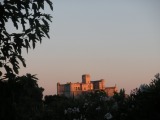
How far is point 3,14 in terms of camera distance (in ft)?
15.1

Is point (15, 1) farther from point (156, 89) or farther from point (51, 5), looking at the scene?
point (156, 89)

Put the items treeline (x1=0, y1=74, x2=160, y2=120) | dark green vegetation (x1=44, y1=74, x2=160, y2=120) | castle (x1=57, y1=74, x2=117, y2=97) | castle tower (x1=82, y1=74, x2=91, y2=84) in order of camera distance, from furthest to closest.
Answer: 1. castle tower (x1=82, y1=74, x2=91, y2=84)
2. castle (x1=57, y1=74, x2=117, y2=97)
3. dark green vegetation (x1=44, y1=74, x2=160, y2=120)
4. treeline (x1=0, y1=74, x2=160, y2=120)

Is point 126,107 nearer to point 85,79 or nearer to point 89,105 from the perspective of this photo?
point 89,105

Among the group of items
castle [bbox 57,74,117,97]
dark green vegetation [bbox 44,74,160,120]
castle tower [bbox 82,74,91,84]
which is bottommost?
dark green vegetation [bbox 44,74,160,120]

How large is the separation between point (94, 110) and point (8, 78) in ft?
15.6

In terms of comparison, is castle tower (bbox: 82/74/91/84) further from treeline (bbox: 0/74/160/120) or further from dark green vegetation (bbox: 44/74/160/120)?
dark green vegetation (bbox: 44/74/160/120)

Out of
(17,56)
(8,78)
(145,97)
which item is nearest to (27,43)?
(17,56)

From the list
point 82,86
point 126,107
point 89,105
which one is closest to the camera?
point 126,107

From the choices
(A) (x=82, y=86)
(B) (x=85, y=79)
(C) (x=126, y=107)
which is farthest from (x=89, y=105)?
(B) (x=85, y=79)

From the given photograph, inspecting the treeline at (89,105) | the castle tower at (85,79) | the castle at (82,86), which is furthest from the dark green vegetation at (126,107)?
the castle tower at (85,79)

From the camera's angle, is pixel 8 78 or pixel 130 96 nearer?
→ pixel 8 78

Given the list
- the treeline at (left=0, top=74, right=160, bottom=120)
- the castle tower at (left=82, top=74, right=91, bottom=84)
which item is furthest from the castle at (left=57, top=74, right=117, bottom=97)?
the treeline at (left=0, top=74, right=160, bottom=120)

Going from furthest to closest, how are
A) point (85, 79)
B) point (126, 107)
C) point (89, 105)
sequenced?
point (85, 79) → point (89, 105) → point (126, 107)

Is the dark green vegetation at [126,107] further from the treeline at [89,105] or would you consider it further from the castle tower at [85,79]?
the castle tower at [85,79]
